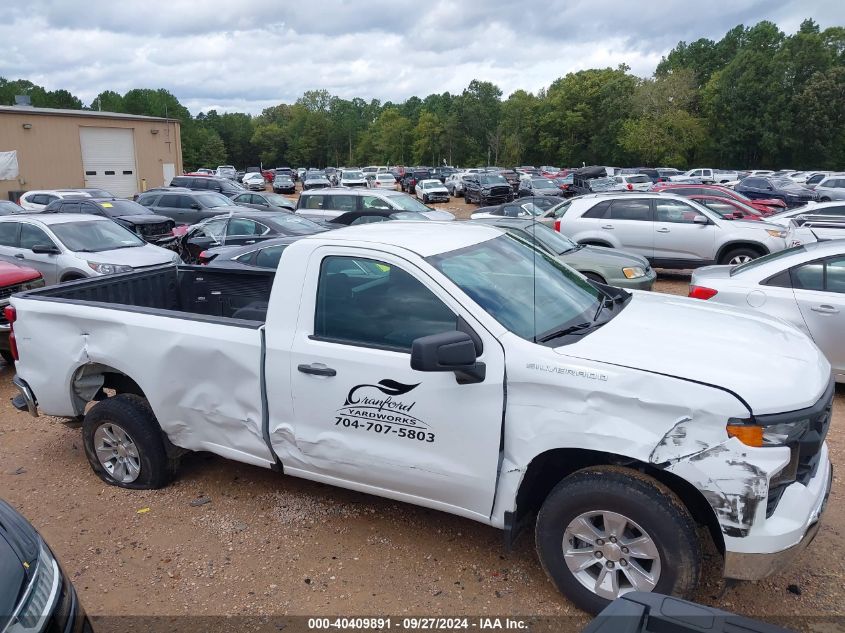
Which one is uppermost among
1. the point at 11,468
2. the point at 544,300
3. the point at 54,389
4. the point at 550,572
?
the point at 544,300

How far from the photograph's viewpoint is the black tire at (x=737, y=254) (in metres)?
12.1

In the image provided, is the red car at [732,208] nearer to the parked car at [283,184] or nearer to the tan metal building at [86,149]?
the tan metal building at [86,149]

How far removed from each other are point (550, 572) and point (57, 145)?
134 feet

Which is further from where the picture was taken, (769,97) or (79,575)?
(769,97)

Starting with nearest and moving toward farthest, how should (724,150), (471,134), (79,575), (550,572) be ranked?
(550,572) → (79,575) → (724,150) → (471,134)

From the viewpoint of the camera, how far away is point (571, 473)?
3.32m

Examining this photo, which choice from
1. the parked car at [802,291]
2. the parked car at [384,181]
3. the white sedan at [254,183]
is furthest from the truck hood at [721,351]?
the white sedan at [254,183]

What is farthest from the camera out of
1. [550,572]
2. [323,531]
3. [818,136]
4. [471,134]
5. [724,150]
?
[471,134]

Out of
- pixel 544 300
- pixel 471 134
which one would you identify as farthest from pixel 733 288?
pixel 471 134

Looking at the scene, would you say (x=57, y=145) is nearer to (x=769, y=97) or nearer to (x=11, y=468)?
(x=11, y=468)

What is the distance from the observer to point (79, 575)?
12.5 ft

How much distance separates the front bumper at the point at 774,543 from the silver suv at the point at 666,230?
33.6 feet

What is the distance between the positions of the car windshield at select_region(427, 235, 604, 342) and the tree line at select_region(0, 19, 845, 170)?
66.6 metres

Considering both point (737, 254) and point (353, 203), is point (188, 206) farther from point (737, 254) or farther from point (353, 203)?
point (737, 254)
